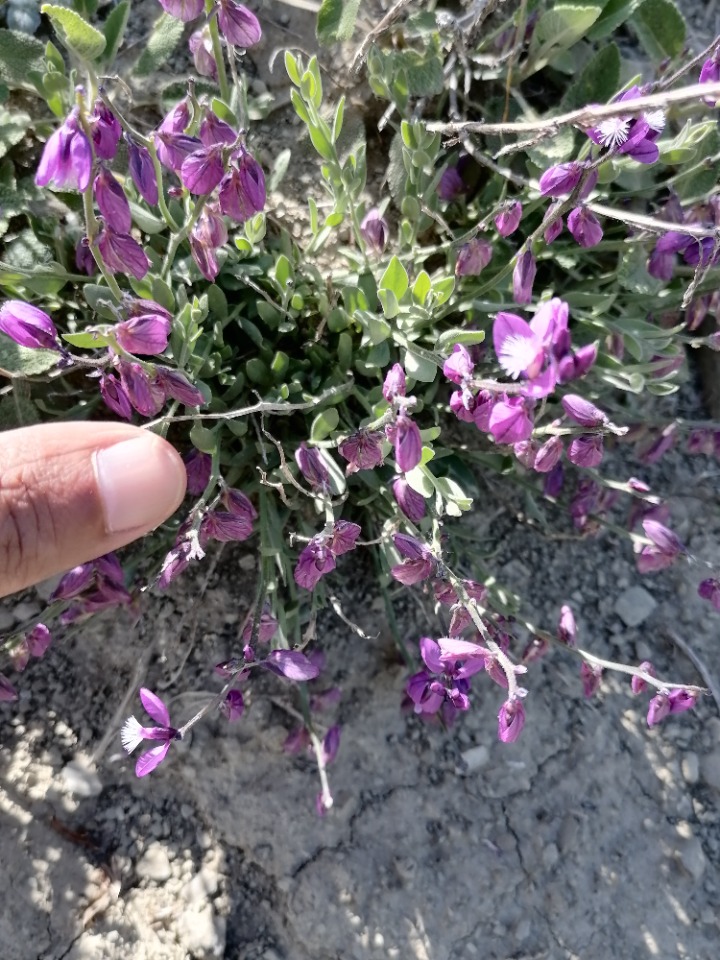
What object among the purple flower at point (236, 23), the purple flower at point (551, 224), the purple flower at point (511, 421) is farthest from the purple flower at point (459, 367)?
the purple flower at point (236, 23)

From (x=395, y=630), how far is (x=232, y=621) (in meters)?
0.46

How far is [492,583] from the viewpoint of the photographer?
2311mm

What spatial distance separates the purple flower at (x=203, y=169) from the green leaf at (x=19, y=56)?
89 centimetres

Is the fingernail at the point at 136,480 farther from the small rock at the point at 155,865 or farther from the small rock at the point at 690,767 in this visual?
the small rock at the point at 690,767

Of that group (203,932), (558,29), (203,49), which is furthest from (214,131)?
(203,932)

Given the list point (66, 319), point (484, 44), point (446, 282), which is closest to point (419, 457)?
point (446, 282)

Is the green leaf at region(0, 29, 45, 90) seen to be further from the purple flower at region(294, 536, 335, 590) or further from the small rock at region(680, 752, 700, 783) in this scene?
the small rock at region(680, 752, 700, 783)

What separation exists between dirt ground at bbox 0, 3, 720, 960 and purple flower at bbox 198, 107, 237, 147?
0.93m

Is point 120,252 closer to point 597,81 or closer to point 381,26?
point 381,26

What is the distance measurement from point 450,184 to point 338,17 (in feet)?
1.61

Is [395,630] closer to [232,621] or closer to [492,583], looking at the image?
[492,583]

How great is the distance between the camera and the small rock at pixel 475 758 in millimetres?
2391

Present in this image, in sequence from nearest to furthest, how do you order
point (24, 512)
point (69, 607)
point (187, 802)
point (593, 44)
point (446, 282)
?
point (24, 512)
point (446, 282)
point (69, 607)
point (187, 802)
point (593, 44)

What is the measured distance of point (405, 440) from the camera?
1620mm
